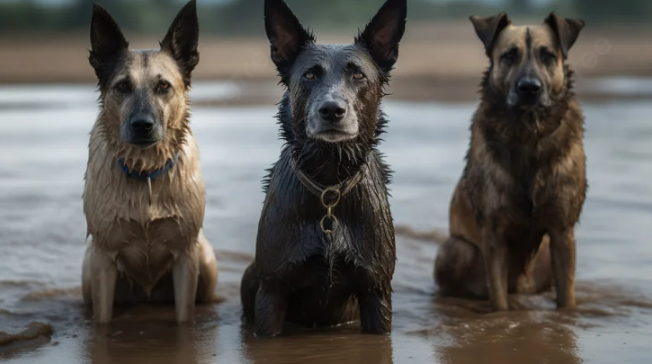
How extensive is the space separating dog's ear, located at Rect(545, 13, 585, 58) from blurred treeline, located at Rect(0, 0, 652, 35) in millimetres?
26518

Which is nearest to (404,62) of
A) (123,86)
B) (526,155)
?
(526,155)

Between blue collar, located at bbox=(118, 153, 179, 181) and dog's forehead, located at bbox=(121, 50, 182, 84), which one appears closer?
dog's forehead, located at bbox=(121, 50, 182, 84)

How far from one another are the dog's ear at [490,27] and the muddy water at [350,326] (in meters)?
1.86

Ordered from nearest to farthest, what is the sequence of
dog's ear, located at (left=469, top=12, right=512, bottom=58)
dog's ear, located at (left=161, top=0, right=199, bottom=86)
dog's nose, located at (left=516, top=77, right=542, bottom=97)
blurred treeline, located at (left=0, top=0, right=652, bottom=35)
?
dog's ear, located at (left=161, top=0, right=199, bottom=86) → dog's nose, located at (left=516, top=77, right=542, bottom=97) → dog's ear, located at (left=469, top=12, right=512, bottom=58) → blurred treeline, located at (left=0, top=0, right=652, bottom=35)

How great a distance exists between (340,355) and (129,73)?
82.6 inches

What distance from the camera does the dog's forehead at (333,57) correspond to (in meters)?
5.17

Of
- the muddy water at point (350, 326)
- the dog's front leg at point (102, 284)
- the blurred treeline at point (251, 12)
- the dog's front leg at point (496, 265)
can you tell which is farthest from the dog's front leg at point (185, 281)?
the blurred treeline at point (251, 12)

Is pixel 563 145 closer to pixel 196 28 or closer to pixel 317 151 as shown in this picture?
A: pixel 317 151

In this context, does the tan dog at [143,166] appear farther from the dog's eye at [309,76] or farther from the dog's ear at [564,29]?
the dog's ear at [564,29]

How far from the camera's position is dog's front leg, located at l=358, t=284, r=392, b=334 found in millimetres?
5488

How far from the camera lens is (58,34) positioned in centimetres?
3052

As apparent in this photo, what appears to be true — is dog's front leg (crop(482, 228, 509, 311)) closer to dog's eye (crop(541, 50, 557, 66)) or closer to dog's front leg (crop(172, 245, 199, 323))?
dog's eye (crop(541, 50, 557, 66))

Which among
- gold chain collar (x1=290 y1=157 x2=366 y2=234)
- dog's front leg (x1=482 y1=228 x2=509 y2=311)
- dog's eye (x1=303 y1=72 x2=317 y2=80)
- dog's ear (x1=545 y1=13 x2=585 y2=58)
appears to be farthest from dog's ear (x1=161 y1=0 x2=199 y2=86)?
dog's ear (x1=545 y1=13 x2=585 y2=58)

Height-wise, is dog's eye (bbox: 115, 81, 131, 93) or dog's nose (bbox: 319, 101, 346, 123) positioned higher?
dog's eye (bbox: 115, 81, 131, 93)
